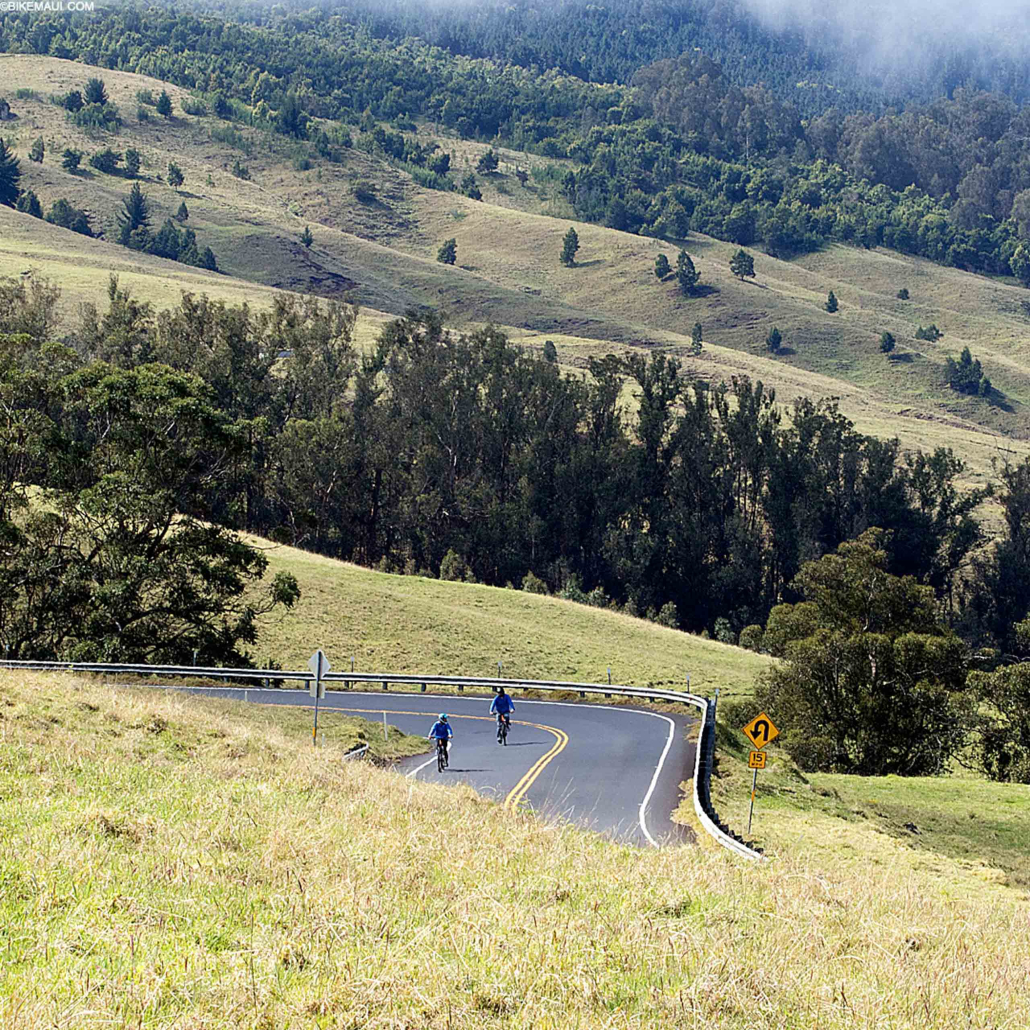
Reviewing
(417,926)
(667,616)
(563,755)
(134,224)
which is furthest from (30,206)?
(417,926)

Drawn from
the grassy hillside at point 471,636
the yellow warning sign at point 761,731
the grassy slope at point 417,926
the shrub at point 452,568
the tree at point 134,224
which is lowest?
the shrub at point 452,568

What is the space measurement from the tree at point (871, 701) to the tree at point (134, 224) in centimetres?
16873

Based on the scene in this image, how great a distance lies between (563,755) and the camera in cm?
2750

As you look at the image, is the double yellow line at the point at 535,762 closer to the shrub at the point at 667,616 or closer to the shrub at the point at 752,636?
the shrub at the point at 752,636

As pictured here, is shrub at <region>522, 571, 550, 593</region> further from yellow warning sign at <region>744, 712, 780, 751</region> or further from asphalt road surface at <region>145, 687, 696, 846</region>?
yellow warning sign at <region>744, 712, 780, 751</region>

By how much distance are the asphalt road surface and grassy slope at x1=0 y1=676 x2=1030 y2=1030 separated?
13.9 ft

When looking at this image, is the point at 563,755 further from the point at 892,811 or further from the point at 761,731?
the point at 892,811

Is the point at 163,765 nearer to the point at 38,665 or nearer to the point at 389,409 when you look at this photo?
the point at 38,665

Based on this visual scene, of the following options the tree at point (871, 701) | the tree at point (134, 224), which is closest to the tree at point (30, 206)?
the tree at point (134, 224)

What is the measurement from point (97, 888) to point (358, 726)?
20154 mm

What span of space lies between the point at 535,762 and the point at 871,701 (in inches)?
756

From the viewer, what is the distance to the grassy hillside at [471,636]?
48125mm

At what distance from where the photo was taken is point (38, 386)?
4669 centimetres

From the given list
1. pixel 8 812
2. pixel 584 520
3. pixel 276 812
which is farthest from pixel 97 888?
pixel 584 520
